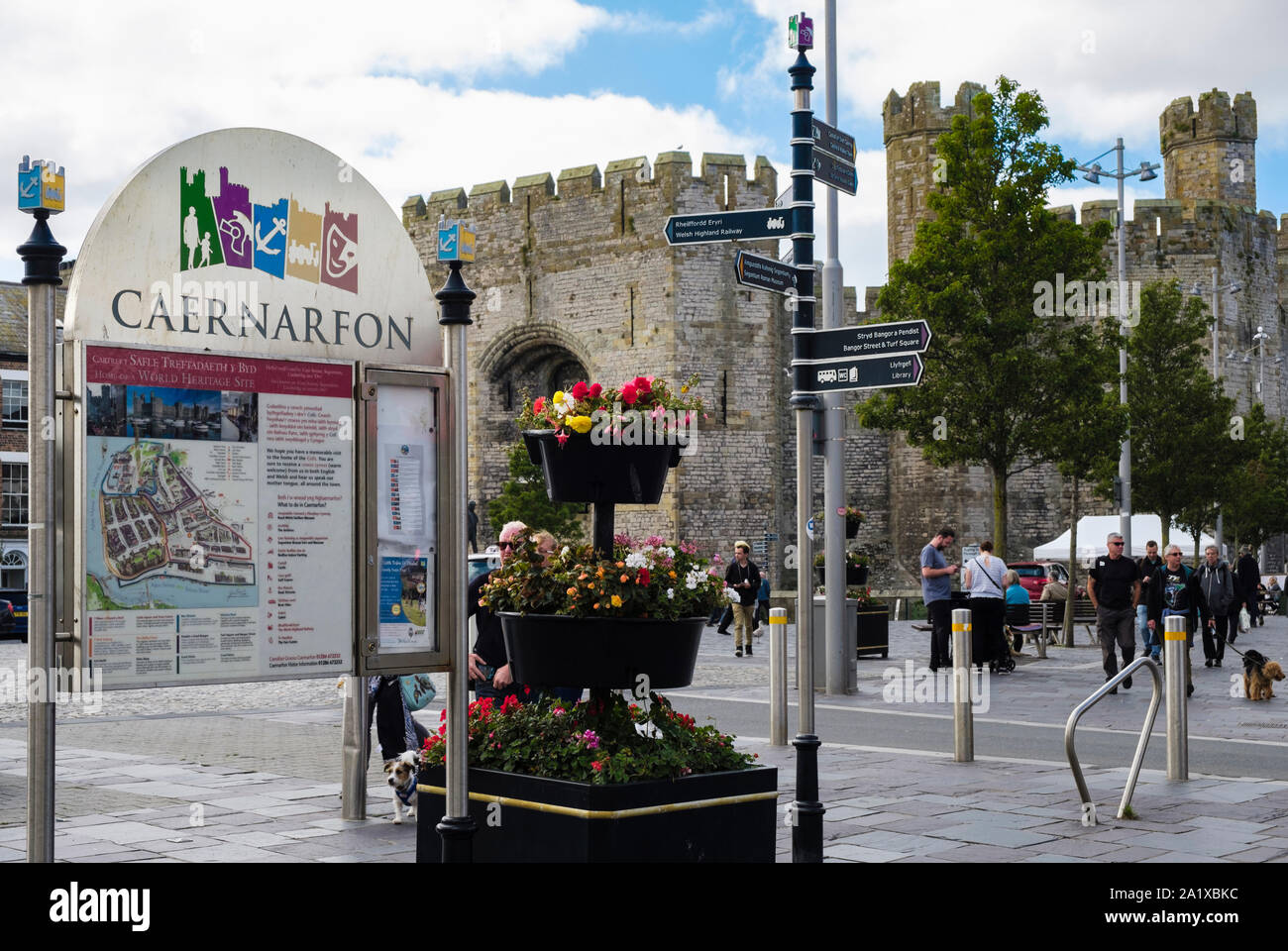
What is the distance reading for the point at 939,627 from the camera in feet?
53.6

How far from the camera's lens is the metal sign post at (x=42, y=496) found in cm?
391

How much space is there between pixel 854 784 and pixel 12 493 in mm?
35961

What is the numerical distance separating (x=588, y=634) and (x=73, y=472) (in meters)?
1.83

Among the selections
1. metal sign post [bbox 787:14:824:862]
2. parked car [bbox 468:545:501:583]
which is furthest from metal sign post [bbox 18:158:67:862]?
parked car [bbox 468:545:501:583]

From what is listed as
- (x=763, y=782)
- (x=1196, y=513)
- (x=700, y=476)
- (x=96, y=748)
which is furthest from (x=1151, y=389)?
(x=763, y=782)

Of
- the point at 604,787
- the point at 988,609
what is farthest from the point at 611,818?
the point at 988,609

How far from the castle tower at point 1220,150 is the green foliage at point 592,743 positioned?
43914 mm

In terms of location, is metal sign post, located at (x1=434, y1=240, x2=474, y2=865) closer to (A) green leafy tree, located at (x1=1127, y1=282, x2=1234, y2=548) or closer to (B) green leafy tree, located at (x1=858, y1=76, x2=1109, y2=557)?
(B) green leafy tree, located at (x1=858, y1=76, x2=1109, y2=557)

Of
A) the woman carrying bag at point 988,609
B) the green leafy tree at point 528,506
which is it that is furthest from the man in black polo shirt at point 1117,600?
the green leafy tree at point 528,506

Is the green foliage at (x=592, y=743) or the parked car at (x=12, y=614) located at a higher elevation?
the green foliage at (x=592, y=743)

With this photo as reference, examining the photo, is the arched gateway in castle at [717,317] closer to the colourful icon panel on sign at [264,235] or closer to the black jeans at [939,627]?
the black jeans at [939,627]

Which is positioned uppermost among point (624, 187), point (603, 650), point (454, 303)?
point (624, 187)

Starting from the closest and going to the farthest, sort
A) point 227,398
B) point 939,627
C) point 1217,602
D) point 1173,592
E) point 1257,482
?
point 227,398, point 1173,592, point 939,627, point 1217,602, point 1257,482

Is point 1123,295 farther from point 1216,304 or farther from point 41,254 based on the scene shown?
point 41,254
